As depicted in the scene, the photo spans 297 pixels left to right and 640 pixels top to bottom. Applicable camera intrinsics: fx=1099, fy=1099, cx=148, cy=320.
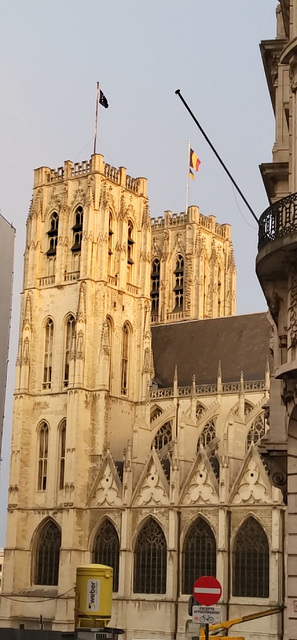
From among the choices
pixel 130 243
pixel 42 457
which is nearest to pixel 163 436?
Answer: pixel 42 457

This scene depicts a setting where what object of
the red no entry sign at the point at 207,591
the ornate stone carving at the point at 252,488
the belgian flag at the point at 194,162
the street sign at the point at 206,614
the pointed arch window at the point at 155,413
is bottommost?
the street sign at the point at 206,614

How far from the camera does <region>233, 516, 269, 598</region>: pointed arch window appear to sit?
48.3m

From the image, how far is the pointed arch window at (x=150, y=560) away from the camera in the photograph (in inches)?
2034

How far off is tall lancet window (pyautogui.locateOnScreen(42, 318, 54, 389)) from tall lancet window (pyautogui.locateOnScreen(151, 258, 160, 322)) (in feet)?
37.5

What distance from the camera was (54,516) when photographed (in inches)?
2242

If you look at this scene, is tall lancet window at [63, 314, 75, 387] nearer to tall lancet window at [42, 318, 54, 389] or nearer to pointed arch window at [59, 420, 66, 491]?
tall lancet window at [42, 318, 54, 389]

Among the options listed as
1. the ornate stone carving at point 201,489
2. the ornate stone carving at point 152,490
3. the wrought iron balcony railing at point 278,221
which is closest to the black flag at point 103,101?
the ornate stone carving at point 152,490

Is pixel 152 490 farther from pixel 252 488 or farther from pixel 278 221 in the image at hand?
pixel 278 221

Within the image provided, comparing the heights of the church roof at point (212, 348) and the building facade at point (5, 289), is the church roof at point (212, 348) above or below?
above

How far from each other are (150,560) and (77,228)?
63.6ft

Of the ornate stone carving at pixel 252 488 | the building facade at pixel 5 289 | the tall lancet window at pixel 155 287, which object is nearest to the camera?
the building facade at pixel 5 289

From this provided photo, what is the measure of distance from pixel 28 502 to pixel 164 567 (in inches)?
399

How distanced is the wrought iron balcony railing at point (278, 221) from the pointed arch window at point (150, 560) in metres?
36.9

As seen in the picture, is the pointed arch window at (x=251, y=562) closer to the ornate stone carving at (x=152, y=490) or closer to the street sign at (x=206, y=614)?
the ornate stone carving at (x=152, y=490)
